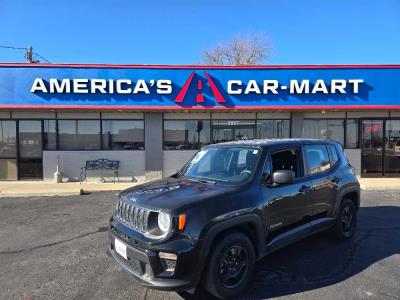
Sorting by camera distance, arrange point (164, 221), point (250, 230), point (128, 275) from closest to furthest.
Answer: point (164, 221), point (250, 230), point (128, 275)

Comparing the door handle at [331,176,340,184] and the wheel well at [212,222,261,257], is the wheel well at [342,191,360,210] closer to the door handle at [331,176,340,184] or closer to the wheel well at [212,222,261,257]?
the door handle at [331,176,340,184]

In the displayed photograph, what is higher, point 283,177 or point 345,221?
point 283,177

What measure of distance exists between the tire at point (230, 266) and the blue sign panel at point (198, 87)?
9636mm

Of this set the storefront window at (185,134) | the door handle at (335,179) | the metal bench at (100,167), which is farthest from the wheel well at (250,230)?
the metal bench at (100,167)

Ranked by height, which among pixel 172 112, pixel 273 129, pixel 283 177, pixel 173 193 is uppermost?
pixel 172 112

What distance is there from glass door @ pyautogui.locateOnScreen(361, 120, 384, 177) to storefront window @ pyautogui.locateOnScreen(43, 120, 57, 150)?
13.1 meters

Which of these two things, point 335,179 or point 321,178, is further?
point 335,179

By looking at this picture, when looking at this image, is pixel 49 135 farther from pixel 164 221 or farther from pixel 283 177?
pixel 283 177

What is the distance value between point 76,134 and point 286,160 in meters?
11.1

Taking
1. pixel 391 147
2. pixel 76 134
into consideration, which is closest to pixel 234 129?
pixel 76 134

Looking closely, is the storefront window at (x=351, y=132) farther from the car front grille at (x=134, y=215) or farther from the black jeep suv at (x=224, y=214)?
the car front grille at (x=134, y=215)

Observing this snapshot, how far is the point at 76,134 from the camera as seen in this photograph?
1391cm

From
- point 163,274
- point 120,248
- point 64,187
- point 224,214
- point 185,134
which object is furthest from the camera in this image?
point 185,134

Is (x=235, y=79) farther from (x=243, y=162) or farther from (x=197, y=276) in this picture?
(x=197, y=276)
